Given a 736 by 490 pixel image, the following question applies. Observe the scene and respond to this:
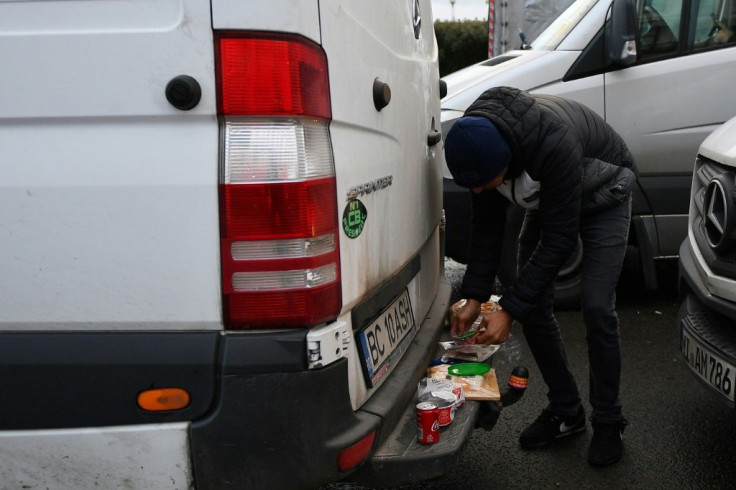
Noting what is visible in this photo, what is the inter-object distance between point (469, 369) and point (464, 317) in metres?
0.32

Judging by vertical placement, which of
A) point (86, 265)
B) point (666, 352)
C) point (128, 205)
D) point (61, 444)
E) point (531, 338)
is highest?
point (128, 205)

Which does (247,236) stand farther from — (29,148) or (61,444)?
(61,444)

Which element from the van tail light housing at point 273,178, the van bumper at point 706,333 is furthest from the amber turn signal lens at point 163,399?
the van bumper at point 706,333

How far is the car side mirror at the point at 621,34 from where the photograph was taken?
15.5 ft

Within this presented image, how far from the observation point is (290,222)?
197cm

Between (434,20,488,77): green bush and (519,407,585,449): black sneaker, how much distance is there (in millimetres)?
16962

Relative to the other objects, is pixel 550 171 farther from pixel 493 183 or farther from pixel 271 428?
pixel 271 428

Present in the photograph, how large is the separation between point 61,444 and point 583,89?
377 centimetres

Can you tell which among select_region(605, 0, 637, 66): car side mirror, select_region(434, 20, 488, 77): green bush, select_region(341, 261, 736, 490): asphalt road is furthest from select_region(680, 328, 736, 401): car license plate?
select_region(434, 20, 488, 77): green bush

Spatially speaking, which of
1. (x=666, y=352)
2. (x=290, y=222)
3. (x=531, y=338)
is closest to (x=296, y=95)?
(x=290, y=222)

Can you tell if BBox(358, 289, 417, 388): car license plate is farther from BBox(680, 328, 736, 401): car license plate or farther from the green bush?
the green bush

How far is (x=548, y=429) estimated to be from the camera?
3.45m

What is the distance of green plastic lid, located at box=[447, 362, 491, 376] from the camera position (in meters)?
2.88

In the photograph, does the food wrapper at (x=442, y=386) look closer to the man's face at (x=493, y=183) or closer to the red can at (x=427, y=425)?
the red can at (x=427, y=425)
